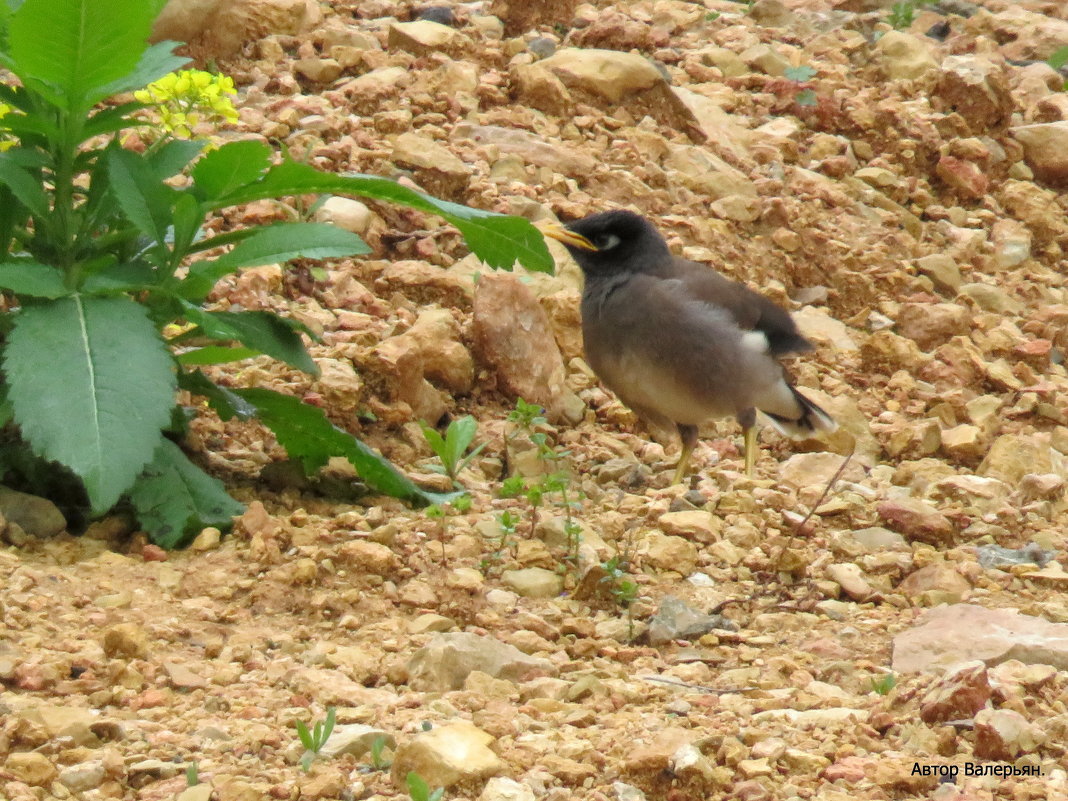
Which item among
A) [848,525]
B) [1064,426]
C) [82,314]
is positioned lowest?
[1064,426]

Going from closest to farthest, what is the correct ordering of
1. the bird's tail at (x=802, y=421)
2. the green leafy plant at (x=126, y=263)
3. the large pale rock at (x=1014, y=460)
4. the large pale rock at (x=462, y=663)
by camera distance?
the large pale rock at (x=462, y=663), the green leafy plant at (x=126, y=263), the large pale rock at (x=1014, y=460), the bird's tail at (x=802, y=421)

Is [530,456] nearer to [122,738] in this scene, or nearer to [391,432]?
[391,432]

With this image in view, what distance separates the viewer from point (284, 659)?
11.6 ft

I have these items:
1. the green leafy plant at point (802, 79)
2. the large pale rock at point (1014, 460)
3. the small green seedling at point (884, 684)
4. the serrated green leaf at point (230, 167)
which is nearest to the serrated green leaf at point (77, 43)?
the serrated green leaf at point (230, 167)

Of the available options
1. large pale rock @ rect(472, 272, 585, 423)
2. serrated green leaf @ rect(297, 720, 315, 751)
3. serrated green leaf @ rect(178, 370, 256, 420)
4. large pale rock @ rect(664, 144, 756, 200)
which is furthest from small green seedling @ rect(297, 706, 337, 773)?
large pale rock @ rect(664, 144, 756, 200)

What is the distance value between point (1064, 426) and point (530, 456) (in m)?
2.79

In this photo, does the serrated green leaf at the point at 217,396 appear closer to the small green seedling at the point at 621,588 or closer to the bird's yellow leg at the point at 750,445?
the small green seedling at the point at 621,588

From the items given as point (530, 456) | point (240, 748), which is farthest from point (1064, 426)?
point (240, 748)

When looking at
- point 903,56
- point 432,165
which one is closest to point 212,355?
point 432,165

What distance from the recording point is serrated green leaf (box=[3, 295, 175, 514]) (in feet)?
12.1

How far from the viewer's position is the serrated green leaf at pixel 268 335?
423 cm

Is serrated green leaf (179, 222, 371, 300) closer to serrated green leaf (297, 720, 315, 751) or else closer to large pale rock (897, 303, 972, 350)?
serrated green leaf (297, 720, 315, 751)

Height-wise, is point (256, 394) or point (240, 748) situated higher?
point (240, 748)

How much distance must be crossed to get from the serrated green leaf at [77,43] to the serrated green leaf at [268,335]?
70 cm
